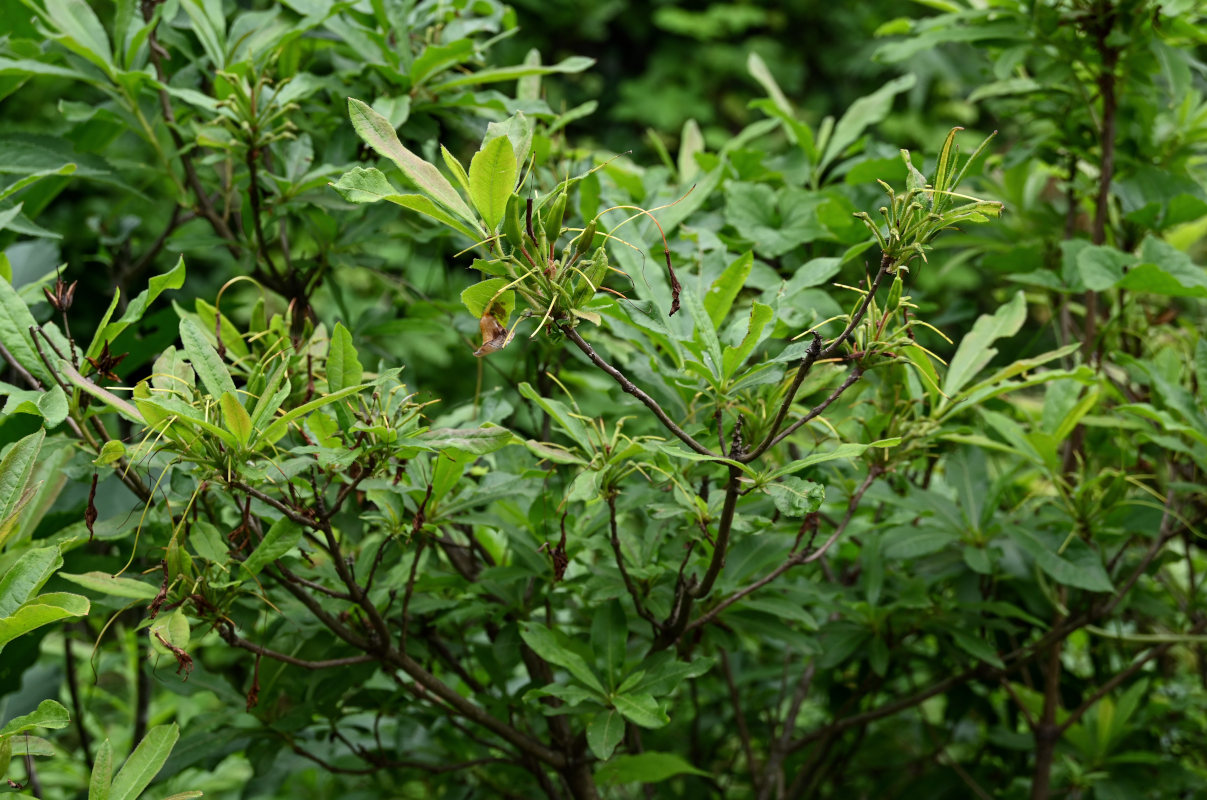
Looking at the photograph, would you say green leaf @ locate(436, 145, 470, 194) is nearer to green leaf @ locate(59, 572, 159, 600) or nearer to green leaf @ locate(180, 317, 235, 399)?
green leaf @ locate(180, 317, 235, 399)

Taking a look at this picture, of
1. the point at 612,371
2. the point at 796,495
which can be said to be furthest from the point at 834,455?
the point at 612,371

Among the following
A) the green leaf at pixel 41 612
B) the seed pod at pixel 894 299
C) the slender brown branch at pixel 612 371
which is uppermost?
the seed pod at pixel 894 299

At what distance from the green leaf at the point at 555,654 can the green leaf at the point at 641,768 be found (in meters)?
0.15

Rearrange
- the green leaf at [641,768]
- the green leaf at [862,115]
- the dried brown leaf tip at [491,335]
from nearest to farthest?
the dried brown leaf tip at [491,335], the green leaf at [641,768], the green leaf at [862,115]

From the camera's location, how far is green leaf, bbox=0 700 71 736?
2.24ft

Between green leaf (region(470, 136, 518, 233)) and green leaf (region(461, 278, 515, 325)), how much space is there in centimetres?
4

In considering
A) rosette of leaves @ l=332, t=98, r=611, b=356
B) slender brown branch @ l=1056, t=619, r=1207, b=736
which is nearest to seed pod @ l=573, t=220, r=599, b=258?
rosette of leaves @ l=332, t=98, r=611, b=356

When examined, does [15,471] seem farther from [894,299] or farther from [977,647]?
[977,647]

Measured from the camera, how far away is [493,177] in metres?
0.65

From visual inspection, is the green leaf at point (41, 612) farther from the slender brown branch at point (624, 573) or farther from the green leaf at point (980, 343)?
the green leaf at point (980, 343)

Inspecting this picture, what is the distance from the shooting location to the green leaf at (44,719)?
0.68 meters

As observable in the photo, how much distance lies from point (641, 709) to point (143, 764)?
38cm

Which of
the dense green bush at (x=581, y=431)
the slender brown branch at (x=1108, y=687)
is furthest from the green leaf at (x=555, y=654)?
the slender brown branch at (x=1108, y=687)

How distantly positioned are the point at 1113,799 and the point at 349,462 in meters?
1.09
